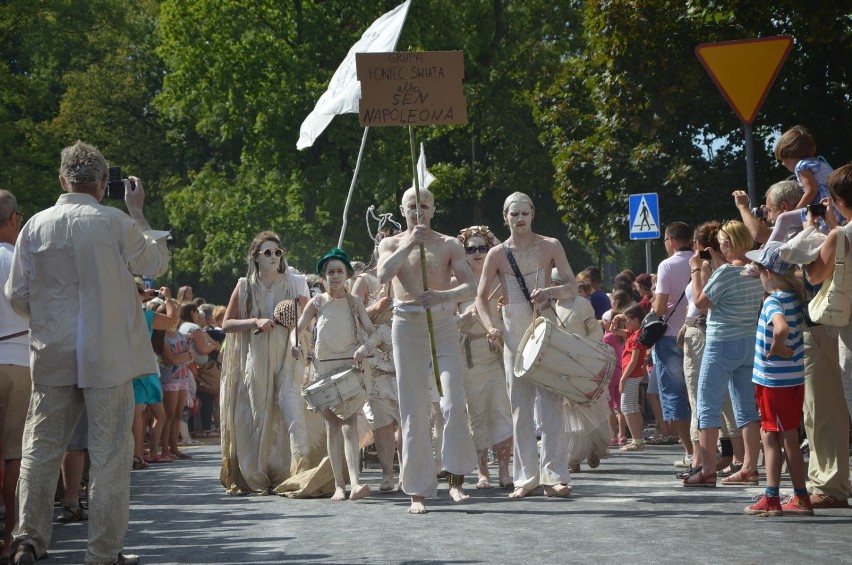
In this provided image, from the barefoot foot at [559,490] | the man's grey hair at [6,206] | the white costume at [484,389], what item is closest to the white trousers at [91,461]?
the man's grey hair at [6,206]

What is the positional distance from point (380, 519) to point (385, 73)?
3356mm

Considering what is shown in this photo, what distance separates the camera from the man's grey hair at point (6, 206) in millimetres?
9266

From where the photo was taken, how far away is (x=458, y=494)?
1105 cm

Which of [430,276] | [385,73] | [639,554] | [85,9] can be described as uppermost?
[85,9]

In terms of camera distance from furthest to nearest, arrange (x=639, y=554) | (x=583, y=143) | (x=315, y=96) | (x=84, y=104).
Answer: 1. (x=84, y=104)
2. (x=315, y=96)
3. (x=583, y=143)
4. (x=639, y=554)

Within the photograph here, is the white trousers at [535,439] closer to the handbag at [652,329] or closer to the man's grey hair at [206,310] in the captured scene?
the handbag at [652,329]

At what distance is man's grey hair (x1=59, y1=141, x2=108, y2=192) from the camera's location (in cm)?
834

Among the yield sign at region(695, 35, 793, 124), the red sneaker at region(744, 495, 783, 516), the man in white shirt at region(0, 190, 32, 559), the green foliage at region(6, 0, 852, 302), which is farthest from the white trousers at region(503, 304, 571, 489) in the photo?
the green foliage at region(6, 0, 852, 302)

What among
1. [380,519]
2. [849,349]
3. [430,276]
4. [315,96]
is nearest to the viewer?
[849,349]

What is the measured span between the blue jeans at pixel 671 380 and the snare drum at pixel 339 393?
120 inches

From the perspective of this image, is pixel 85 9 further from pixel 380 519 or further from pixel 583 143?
pixel 380 519

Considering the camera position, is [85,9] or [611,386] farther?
[85,9]

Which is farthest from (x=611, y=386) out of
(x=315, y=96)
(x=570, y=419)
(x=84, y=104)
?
(x=84, y=104)

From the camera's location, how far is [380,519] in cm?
1003
